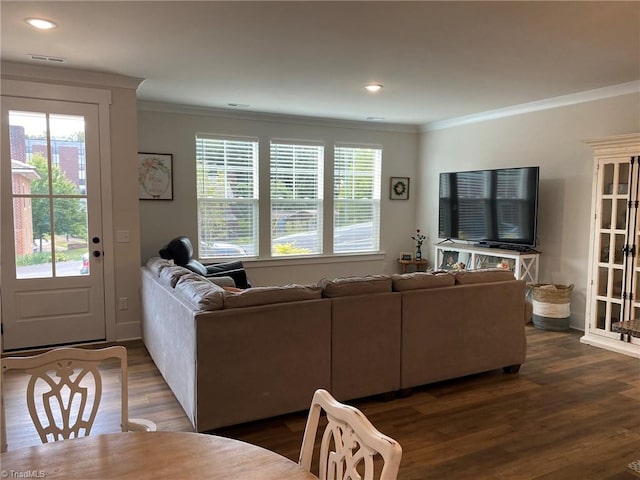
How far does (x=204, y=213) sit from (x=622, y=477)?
486 cm

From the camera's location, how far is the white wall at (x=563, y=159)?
15.3 feet

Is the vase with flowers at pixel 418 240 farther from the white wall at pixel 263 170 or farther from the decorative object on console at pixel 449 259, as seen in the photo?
the decorative object on console at pixel 449 259

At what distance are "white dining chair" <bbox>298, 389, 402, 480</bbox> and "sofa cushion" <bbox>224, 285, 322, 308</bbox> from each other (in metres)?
1.48

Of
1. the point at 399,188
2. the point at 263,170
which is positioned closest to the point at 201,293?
the point at 263,170

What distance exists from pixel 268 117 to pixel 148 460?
17.5ft

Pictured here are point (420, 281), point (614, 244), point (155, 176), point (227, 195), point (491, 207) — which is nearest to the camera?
point (420, 281)

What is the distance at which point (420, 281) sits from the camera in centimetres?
334

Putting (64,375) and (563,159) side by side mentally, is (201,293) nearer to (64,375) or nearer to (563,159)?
(64,375)

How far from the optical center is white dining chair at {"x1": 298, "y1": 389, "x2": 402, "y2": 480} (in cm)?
103

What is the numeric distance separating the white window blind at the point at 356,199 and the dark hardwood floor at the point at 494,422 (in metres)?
3.40

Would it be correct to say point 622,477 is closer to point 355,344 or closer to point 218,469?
point 355,344

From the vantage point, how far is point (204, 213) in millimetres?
5824

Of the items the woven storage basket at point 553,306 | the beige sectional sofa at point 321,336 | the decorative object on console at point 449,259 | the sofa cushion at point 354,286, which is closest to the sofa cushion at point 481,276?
the beige sectional sofa at point 321,336

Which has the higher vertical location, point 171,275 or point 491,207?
point 491,207
